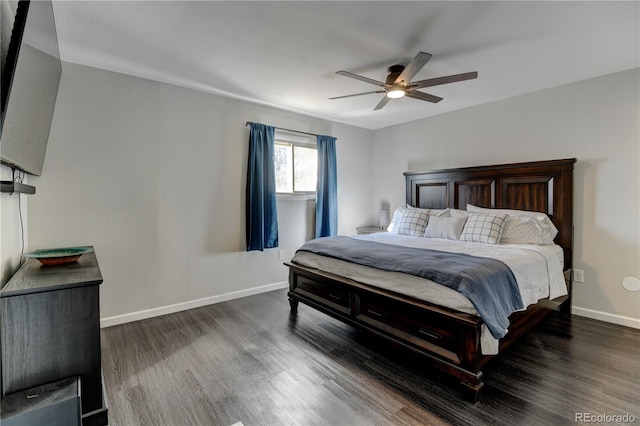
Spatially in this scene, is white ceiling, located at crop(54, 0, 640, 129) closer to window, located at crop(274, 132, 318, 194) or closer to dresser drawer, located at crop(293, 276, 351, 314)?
window, located at crop(274, 132, 318, 194)

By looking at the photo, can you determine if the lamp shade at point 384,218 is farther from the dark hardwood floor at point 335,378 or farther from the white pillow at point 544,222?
the dark hardwood floor at point 335,378

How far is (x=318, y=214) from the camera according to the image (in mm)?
Result: 4504

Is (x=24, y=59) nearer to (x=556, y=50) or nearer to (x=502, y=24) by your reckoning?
(x=502, y=24)

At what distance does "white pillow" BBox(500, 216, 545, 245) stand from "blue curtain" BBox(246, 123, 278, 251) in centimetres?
275

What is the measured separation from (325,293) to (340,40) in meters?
2.21

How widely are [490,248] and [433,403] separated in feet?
5.19

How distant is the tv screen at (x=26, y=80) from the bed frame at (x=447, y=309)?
2.31 meters

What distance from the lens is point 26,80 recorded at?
1473 millimetres

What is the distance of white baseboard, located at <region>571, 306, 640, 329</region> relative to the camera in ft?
9.53

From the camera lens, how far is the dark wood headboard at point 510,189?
10.6ft

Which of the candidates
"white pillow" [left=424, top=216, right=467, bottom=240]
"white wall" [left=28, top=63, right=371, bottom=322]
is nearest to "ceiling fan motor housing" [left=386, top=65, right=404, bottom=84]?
"white pillow" [left=424, top=216, right=467, bottom=240]

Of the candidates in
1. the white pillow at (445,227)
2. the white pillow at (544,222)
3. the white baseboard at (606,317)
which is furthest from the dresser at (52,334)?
the white baseboard at (606,317)

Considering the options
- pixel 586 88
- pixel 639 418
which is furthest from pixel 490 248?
pixel 586 88

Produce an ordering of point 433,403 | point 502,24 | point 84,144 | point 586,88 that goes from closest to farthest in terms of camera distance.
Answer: point 433,403, point 502,24, point 84,144, point 586,88
